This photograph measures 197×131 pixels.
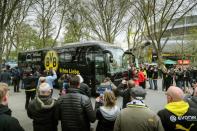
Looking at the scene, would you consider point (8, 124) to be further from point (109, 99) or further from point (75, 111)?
point (109, 99)

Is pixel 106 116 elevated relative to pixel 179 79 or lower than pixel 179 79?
elevated

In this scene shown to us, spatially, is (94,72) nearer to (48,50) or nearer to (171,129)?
(48,50)

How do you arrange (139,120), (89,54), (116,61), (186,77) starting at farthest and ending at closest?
(186,77), (89,54), (116,61), (139,120)

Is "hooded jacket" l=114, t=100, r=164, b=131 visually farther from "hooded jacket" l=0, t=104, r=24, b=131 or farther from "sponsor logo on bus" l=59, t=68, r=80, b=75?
"sponsor logo on bus" l=59, t=68, r=80, b=75

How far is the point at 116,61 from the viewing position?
22.3 meters

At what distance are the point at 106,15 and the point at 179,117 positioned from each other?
114 ft

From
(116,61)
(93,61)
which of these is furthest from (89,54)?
(116,61)

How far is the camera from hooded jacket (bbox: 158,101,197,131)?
5188 millimetres

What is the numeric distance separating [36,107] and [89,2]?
33412 millimetres

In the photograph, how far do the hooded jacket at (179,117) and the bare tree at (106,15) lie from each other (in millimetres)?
32110

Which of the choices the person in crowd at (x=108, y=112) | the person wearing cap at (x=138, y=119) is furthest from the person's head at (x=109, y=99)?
the person wearing cap at (x=138, y=119)

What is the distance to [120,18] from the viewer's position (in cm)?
4025

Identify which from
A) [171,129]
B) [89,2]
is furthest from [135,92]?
[89,2]

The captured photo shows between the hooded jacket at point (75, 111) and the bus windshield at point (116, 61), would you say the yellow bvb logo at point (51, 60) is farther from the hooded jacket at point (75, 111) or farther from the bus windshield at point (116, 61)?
the hooded jacket at point (75, 111)
